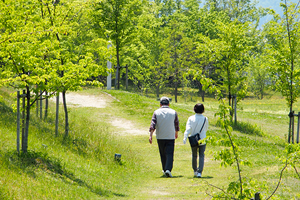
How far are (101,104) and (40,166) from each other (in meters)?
16.1

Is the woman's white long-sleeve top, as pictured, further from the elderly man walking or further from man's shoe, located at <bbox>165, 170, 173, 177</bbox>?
man's shoe, located at <bbox>165, 170, 173, 177</bbox>

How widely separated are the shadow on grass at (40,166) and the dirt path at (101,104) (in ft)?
30.7

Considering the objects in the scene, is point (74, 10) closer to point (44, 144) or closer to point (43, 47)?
point (43, 47)

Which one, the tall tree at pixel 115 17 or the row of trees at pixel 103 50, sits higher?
the tall tree at pixel 115 17

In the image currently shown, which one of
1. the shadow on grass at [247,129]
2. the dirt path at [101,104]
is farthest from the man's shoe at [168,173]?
the shadow on grass at [247,129]

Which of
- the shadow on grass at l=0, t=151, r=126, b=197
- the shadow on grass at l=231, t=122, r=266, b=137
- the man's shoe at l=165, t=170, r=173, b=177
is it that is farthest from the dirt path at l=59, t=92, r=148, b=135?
the shadow on grass at l=0, t=151, r=126, b=197

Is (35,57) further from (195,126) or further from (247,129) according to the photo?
(247,129)

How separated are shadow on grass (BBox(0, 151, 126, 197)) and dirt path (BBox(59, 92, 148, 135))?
368 inches

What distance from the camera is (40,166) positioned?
7.98 m

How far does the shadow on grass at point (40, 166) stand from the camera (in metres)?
7.52

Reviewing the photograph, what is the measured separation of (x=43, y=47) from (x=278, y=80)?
484 inches

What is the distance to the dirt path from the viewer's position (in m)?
18.4

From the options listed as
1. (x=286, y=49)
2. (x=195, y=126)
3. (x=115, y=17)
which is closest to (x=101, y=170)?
(x=195, y=126)

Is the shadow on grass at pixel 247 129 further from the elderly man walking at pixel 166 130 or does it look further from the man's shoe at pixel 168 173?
the elderly man walking at pixel 166 130
